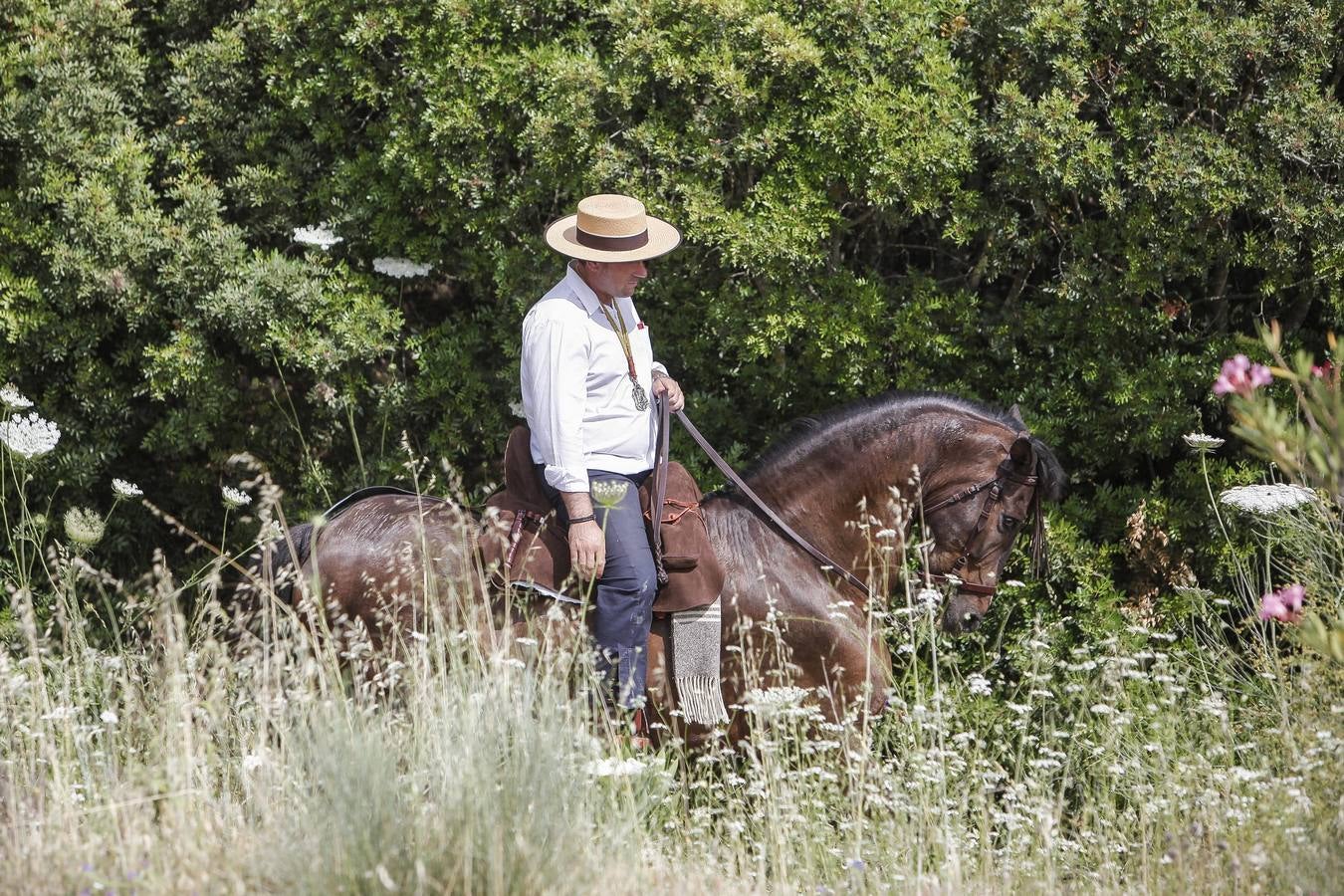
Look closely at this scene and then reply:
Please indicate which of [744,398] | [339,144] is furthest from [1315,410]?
[339,144]

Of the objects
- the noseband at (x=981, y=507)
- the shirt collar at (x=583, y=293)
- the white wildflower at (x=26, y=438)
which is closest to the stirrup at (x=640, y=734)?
the noseband at (x=981, y=507)

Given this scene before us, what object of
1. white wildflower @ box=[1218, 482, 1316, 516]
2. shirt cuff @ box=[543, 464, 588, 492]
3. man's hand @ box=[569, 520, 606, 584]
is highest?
shirt cuff @ box=[543, 464, 588, 492]

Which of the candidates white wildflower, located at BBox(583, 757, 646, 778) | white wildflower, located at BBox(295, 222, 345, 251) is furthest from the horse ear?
white wildflower, located at BBox(295, 222, 345, 251)

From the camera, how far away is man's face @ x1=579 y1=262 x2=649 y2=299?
5617 mm

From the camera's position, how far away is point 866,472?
5863 millimetres

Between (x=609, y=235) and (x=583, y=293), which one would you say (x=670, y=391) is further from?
(x=609, y=235)

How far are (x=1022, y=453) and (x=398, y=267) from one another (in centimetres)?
405

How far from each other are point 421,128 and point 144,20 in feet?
8.16

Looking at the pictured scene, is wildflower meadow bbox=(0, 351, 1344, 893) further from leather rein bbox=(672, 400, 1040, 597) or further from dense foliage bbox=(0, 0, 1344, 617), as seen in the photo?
dense foliage bbox=(0, 0, 1344, 617)

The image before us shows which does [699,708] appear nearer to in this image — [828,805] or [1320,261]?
[828,805]

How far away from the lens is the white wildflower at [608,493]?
16.4 ft

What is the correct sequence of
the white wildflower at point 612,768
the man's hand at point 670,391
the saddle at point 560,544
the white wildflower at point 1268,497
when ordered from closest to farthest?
the white wildflower at point 612,768, the saddle at point 560,544, the man's hand at point 670,391, the white wildflower at point 1268,497

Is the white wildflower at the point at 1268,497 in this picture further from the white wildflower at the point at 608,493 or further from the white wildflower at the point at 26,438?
the white wildflower at the point at 26,438

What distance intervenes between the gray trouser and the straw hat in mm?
958
